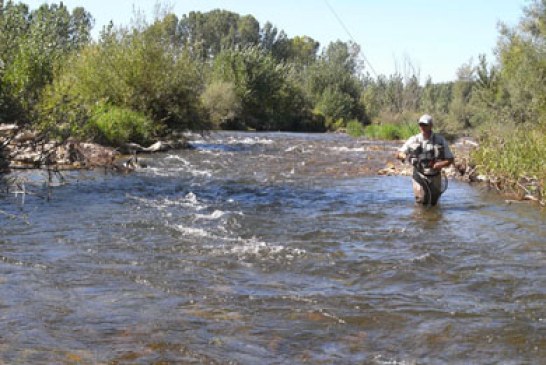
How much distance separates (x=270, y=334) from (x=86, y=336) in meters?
1.50

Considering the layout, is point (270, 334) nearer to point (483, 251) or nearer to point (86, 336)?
point (86, 336)

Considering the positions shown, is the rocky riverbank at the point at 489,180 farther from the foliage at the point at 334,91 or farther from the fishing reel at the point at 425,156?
the foliage at the point at 334,91

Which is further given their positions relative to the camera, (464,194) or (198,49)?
(198,49)

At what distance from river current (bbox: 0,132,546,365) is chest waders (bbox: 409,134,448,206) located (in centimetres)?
30

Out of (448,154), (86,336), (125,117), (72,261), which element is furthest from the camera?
(125,117)

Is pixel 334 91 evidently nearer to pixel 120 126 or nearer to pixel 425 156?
pixel 120 126

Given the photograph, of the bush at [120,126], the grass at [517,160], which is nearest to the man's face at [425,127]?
the grass at [517,160]

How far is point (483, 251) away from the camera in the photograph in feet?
28.6

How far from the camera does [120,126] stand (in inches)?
939

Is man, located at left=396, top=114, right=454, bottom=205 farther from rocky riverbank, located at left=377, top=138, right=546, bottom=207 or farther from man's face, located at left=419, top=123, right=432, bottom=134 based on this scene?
rocky riverbank, located at left=377, top=138, right=546, bottom=207

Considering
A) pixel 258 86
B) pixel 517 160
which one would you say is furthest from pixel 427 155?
pixel 258 86

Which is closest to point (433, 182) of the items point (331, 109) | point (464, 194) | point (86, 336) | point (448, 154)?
point (448, 154)

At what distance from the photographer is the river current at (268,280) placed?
5008 millimetres

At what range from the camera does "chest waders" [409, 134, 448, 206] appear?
12.0 m
